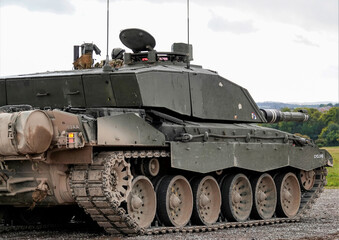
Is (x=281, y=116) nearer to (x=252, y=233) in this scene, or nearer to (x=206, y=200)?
(x=206, y=200)

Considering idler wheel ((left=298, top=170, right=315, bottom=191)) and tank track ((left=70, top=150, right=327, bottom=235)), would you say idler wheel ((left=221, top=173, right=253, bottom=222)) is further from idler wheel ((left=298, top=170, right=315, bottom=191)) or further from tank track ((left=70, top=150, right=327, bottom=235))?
tank track ((left=70, top=150, right=327, bottom=235))

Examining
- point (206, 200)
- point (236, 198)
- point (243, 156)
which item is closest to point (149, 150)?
point (206, 200)

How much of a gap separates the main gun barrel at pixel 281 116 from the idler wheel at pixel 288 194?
191 cm

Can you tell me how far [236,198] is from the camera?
807 inches

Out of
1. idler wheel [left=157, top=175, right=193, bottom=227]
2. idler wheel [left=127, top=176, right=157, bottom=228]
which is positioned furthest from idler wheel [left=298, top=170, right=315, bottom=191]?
idler wheel [left=127, top=176, right=157, bottom=228]

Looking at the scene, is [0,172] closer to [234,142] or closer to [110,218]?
[110,218]

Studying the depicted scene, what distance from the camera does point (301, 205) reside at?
2291cm

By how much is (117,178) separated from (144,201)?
1674 mm

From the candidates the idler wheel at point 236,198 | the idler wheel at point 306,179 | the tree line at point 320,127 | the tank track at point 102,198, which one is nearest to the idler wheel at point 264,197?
the idler wheel at point 236,198

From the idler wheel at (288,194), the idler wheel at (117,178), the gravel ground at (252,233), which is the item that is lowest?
the gravel ground at (252,233)

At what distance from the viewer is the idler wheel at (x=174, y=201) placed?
18.1m

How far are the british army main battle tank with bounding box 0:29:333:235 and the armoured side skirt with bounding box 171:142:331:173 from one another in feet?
0.10

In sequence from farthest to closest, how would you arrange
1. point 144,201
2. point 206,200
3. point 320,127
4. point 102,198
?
point 320,127
point 206,200
point 144,201
point 102,198

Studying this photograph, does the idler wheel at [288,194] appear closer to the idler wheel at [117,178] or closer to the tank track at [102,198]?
the tank track at [102,198]
